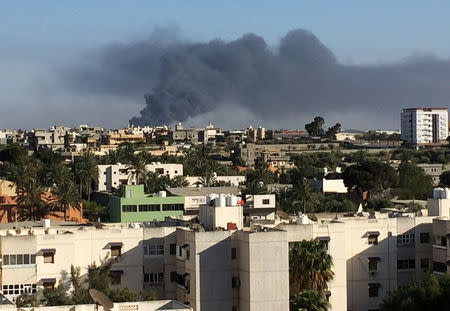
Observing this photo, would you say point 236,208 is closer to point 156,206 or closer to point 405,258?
point 405,258

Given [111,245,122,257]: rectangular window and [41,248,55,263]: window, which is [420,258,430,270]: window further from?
[41,248,55,263]: window

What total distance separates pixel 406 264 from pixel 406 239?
3.89 ft

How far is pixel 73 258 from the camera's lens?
5272 cm

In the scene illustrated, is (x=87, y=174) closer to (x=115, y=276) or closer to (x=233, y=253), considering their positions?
(x=115, y=276)

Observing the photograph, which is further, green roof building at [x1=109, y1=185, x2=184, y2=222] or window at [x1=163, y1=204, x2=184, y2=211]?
window at [x1=163, y1=204, x2=184, y2=211]

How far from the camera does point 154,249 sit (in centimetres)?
5456

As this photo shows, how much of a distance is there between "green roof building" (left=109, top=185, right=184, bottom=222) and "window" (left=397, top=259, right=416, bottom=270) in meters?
35.5

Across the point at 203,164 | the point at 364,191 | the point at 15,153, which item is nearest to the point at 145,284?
the point at 364,191

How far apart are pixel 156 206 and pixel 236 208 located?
131ft

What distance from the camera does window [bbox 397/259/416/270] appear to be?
58031 mm

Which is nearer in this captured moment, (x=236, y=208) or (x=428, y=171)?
(x=236, y=208)

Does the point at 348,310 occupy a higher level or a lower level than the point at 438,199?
lower

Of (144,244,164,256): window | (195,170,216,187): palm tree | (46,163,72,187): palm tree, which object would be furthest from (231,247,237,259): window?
(195,170,216,187): palm tree

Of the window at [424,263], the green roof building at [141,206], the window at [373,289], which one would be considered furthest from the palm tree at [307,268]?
the green roof building at [141,206]
